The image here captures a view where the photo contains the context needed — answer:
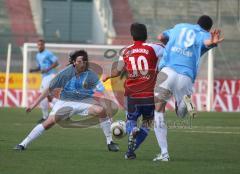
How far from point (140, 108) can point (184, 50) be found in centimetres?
120

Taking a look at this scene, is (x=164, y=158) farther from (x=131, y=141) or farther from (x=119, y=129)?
(x=119, y=129)

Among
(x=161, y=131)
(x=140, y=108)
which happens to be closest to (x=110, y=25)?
(x=140, y=108)

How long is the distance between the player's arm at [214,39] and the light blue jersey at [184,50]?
0.42ft

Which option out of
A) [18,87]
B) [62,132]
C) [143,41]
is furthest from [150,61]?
[18,87]

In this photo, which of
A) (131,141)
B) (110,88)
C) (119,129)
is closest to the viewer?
(131,141)

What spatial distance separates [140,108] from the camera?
488 inches

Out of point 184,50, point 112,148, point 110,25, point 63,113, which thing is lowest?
point 112,148

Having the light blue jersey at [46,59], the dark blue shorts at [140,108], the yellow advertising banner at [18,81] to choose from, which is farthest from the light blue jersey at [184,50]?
the yellow advertising banner at [18,81]

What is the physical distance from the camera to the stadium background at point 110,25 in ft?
103

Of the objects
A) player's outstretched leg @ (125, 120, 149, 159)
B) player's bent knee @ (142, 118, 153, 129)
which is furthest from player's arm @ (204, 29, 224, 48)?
player's outstretched leg @ (125, 120, 149, 159)

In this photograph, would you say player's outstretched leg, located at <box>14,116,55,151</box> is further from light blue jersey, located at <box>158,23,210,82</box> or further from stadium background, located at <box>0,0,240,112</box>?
stadium background, located at <box>0,0,240,112</box>

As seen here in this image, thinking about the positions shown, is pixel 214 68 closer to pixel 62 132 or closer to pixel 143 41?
pixel 62 132

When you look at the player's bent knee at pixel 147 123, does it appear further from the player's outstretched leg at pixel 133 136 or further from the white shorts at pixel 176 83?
the white shorts at pixel 176 83

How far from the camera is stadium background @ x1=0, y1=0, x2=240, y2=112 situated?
31312mm
